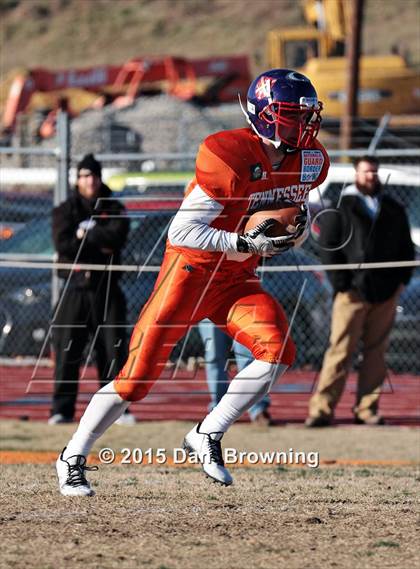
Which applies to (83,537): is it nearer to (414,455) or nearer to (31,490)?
(31,490)

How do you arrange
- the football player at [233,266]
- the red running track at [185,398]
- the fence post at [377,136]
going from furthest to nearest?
the fence post at [377,136] < the red running track at [185,398] < the football player at [233,266]

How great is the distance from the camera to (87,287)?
9.77 metres

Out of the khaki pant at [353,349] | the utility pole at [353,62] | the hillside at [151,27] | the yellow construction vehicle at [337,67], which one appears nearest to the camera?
the khaki pant at [353,349]

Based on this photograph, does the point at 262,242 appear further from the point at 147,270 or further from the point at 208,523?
Result: the point at 147,270

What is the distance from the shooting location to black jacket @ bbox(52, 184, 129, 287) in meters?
9.56

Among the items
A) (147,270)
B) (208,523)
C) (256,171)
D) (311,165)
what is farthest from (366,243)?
(208,523)

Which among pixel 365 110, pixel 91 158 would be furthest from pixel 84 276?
pixel 365 110

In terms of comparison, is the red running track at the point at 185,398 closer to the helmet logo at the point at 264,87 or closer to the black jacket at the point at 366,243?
the black jacket at the point at 366,243

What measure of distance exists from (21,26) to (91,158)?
5177cm

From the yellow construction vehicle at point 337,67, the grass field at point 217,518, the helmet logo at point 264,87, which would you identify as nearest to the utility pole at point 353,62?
the yellow construction vehicle at point 337,67

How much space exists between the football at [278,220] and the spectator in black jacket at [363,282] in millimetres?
3782

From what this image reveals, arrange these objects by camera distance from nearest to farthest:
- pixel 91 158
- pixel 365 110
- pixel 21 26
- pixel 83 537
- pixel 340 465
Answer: pixel 83 537, pixel 340 465, pixel 91 158, pixel 365 110, pixel 21 26

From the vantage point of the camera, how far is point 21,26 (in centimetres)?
5944

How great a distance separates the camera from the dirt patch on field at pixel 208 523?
15.4ft
